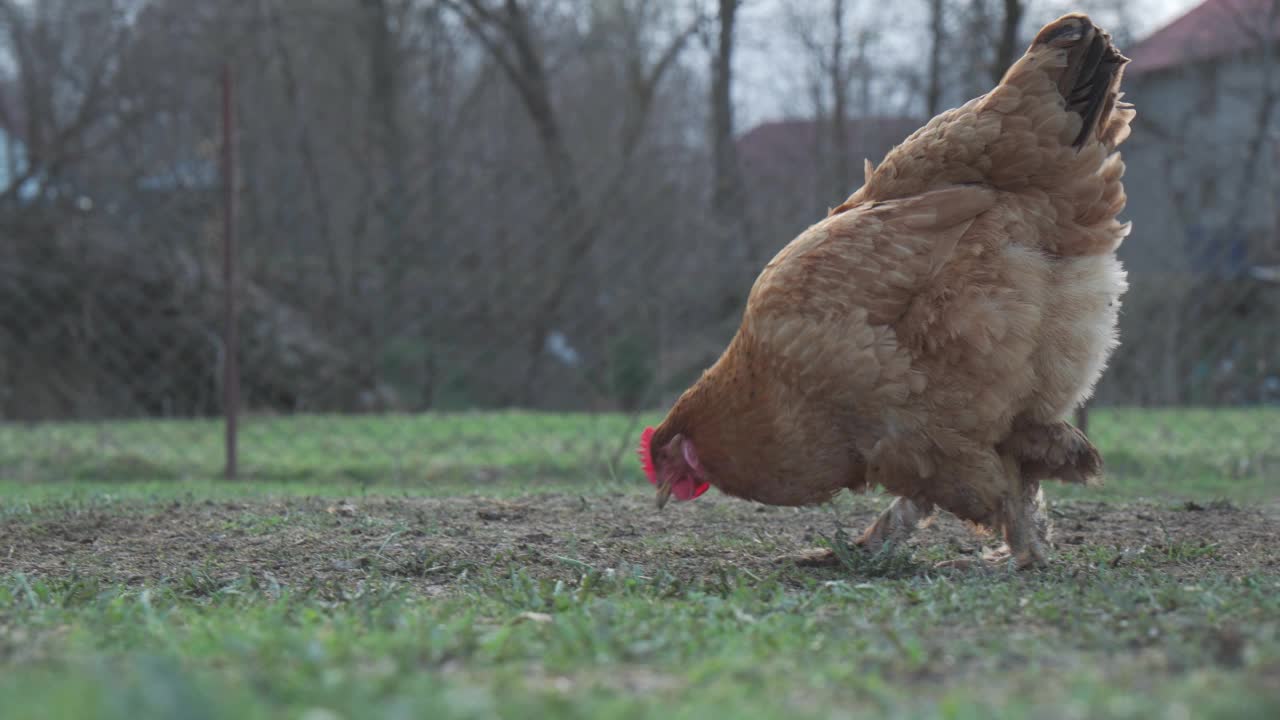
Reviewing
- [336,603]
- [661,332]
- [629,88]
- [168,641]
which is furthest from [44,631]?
[629,88]

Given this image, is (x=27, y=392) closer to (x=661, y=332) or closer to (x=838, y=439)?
(x=661, y=332)

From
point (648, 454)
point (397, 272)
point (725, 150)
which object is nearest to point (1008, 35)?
point (725, 150)

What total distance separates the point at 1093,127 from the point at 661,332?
19.3 ft

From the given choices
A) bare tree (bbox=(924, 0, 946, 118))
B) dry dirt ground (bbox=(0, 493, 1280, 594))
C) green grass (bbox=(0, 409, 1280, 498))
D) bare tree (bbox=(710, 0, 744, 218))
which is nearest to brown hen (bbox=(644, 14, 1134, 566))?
dry dirt ground (bbox=(0, 493, 1280, 594))

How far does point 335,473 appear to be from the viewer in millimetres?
7699

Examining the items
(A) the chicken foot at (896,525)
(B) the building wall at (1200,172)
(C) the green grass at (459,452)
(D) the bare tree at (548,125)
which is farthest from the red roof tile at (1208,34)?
(A) the chicken foot at (896,525)

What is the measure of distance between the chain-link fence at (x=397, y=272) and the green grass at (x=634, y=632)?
3685 millimetres

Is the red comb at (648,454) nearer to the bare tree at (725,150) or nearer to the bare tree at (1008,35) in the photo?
the bare tree at (725,150)

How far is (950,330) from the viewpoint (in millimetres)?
3740

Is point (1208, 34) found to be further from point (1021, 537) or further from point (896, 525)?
point (1021, 537)

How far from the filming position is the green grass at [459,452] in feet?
24.1

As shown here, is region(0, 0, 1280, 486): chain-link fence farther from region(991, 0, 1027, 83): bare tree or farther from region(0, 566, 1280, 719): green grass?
region(0, 566, 1280, 719): green grass

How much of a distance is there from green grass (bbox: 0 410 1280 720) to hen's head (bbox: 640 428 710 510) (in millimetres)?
252

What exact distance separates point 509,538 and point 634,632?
184 centimetres
